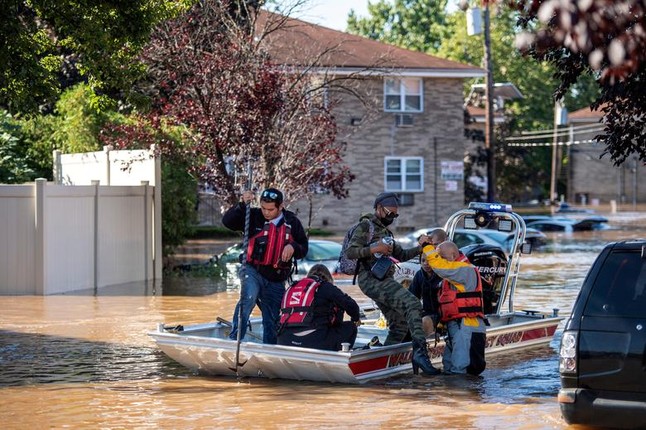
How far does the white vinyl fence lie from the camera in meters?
21.2

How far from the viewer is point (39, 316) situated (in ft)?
60.1

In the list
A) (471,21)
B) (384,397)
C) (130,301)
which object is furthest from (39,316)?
(471,21)

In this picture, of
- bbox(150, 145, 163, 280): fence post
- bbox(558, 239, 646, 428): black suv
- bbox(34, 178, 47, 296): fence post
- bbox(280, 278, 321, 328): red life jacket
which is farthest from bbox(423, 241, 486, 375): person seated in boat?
bbox(150, 145, 163, 280): fence post

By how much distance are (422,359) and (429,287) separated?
1107 millimetres

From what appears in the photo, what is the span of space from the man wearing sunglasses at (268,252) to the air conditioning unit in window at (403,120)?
32.6 m

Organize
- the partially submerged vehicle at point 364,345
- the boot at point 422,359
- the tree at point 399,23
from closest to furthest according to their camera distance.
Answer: the partially submerged vehicle at point 364,345 → the boot at point 422,359 → the tree at point 399,23

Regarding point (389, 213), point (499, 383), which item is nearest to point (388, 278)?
point (389, 213)

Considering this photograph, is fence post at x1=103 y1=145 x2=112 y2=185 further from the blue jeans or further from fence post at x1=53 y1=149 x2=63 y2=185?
the blue jeans

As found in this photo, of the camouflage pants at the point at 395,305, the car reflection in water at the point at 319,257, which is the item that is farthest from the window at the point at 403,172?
the camouflage pants at the point at 395,305

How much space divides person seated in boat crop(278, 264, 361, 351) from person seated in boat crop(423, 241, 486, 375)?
108 cm

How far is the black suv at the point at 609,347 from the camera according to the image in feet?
27.6

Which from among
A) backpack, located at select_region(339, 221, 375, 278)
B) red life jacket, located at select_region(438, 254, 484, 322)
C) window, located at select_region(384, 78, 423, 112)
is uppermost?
window, located at select_region(384, 78, 423, 112)

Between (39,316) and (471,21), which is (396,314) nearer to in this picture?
(39,316)

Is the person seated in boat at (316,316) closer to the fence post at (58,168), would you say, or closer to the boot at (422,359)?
the boot at (422,359)
